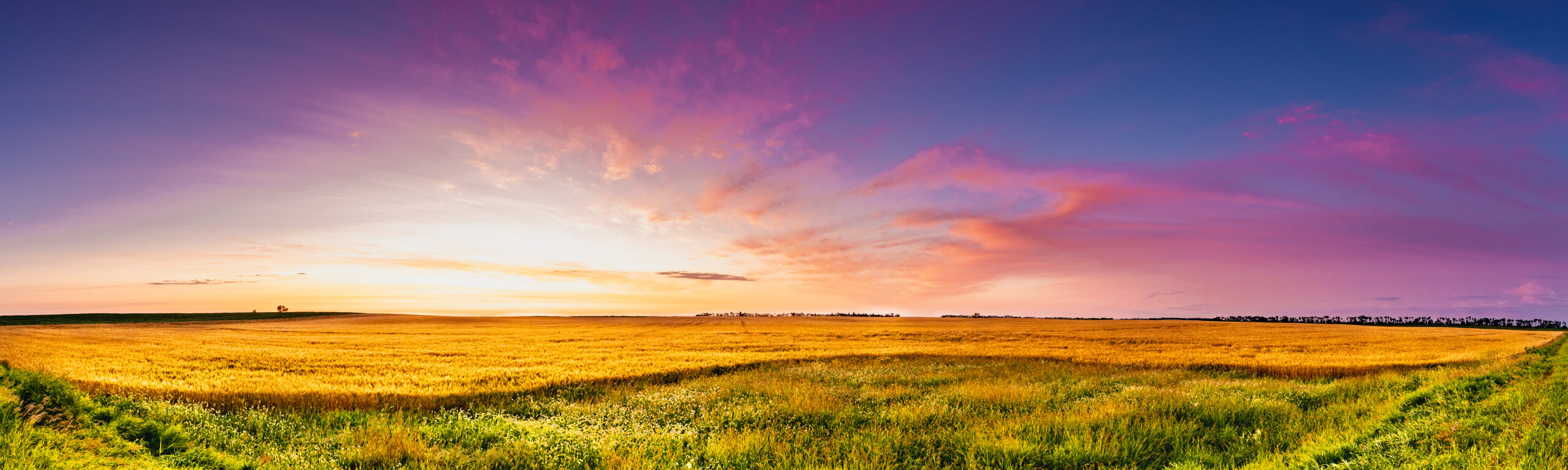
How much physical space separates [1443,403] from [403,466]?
1692 centimetres

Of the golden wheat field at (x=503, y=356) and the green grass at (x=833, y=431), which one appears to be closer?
the green grass at (x=833, y=431)

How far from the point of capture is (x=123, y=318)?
3383 inches

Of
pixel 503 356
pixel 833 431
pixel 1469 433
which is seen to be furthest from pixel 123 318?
pixel 1469 433

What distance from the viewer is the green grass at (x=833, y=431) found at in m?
7.54

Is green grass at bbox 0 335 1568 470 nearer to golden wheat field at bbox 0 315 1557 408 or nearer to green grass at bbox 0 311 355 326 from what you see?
golden wheat field at bbox 0 315 1557 408

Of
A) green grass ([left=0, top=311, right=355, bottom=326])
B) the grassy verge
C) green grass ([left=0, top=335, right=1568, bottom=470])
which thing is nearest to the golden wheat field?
green grass ([left=0, top=335, right=1568, bottom=470])

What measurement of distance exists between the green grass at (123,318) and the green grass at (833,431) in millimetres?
100749

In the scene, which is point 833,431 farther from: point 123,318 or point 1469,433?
point 123,318

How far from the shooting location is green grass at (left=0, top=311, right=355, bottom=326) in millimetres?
80688

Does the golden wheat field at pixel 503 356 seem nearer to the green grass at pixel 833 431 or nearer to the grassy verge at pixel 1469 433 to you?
the green grass at pixel 833 431

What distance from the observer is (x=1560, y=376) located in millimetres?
12375

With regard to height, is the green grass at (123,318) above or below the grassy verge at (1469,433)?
below

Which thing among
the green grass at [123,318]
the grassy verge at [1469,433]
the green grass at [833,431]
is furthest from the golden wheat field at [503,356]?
the green grass at [123,318]

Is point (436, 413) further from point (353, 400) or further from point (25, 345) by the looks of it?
point (25, 345)
